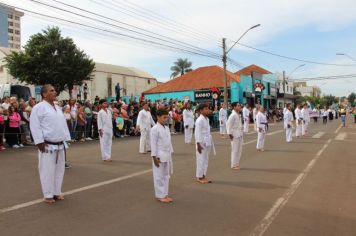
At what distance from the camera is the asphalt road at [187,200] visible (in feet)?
20.0

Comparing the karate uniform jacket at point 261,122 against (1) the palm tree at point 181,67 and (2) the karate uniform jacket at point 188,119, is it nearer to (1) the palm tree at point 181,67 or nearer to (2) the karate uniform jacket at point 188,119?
(2) the karate uniform jacket at point 188,119

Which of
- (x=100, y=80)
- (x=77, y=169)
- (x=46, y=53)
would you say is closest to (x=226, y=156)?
(x=77, y=169)

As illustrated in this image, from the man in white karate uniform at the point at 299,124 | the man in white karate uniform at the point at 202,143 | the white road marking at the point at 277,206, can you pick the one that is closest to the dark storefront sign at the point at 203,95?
the man in white karate uniform at the point at 299,124

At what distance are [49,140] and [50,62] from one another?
43131 mm

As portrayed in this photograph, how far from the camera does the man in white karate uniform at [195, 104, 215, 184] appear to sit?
9531 mm

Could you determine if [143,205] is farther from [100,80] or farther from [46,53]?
[100,80]

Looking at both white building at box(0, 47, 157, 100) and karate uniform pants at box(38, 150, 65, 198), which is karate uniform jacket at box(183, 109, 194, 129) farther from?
white building at box(0, 47, 157, 100)

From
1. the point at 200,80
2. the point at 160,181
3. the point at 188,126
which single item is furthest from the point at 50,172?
the point at 200,80

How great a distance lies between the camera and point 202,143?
964 centimetres

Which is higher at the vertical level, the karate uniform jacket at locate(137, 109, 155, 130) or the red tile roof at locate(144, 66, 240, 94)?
the red tile roof at locate(144, 66, 240, 94)

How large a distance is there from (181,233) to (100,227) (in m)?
1.11

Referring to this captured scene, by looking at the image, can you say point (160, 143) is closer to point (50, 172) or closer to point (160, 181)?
point (160, 181)

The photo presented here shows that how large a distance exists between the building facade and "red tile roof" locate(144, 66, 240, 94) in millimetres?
90839

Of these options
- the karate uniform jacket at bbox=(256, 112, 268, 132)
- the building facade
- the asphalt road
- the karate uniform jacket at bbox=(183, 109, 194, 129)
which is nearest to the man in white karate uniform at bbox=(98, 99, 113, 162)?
the asphalt road
